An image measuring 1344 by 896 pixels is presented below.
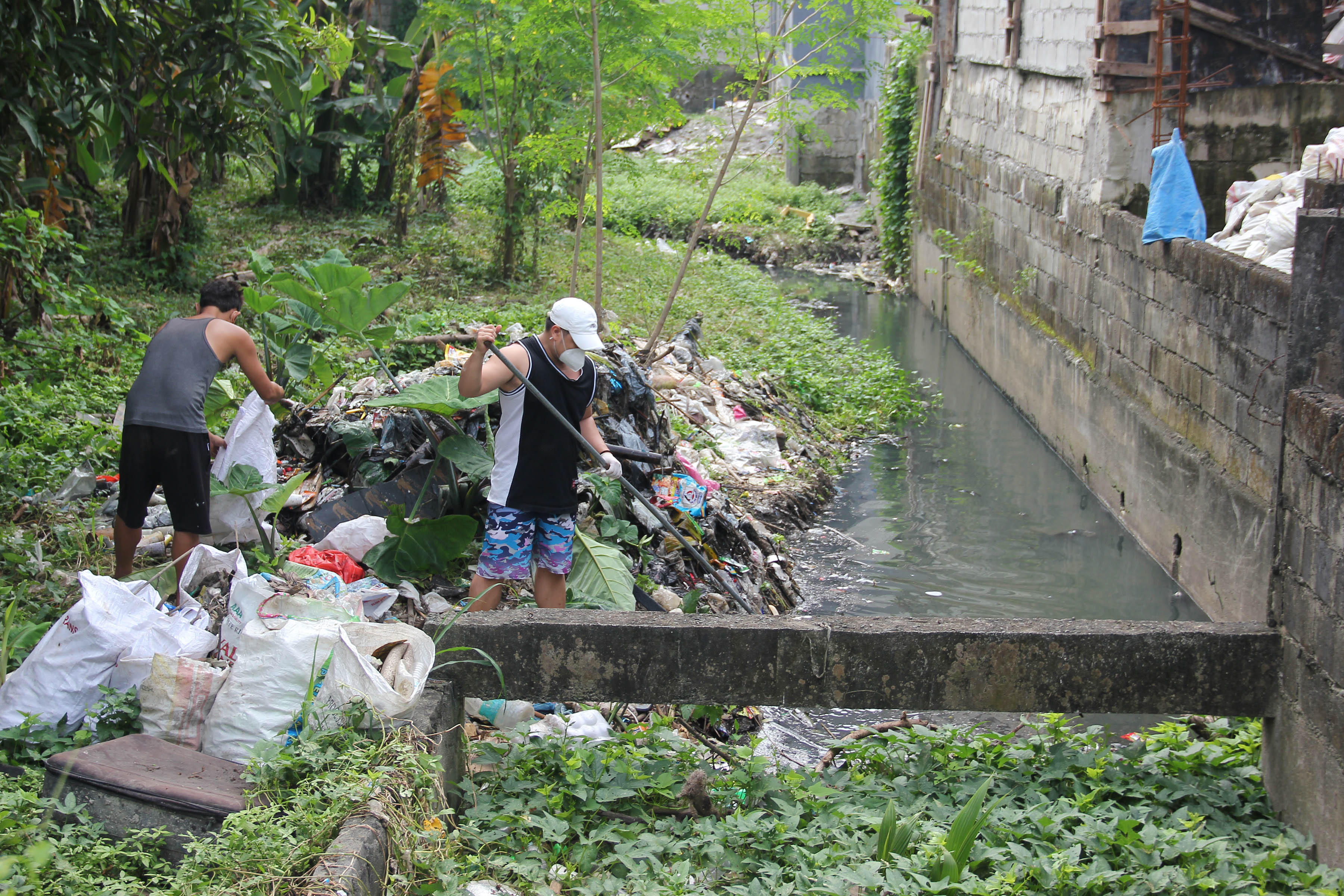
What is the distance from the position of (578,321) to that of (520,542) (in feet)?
3.33

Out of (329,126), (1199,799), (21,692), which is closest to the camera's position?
(21,692)

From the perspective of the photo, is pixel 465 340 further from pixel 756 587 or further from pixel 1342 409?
pixel 1342 409

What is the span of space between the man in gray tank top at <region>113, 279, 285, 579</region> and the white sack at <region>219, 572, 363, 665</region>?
1395 millimetres

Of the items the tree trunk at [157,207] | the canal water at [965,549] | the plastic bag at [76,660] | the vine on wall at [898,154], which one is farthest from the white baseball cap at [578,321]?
the vine on wall at [898,154]

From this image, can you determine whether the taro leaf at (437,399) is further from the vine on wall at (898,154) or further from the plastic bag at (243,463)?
the vine on wall at (898,154)

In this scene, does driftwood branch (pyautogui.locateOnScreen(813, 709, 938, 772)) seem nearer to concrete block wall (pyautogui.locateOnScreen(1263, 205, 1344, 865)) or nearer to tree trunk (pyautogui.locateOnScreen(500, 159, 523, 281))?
concrete block wall (pyautogui.locateOnScreen(1263, 205, 1344, 865))

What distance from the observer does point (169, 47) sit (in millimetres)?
6375

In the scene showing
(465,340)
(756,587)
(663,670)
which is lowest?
(756,587)

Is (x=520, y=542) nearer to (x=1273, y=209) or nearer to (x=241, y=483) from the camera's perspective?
(x=241, y=483)

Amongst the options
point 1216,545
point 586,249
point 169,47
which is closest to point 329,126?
point 586,249

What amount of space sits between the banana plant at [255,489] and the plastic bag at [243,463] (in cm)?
8

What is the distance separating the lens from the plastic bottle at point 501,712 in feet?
14.1

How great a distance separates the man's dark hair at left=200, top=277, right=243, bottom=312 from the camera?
17.3 feet

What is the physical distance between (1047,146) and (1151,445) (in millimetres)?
4452
